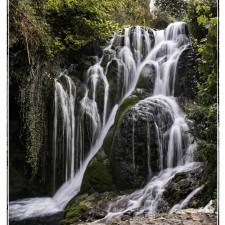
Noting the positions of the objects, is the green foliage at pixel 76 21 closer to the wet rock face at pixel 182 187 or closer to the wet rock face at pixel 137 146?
the wet rock face at pixel 137 146

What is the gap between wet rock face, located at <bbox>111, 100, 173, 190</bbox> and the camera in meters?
5.36

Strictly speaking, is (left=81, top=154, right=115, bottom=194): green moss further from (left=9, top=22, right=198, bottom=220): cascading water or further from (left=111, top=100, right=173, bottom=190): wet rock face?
(left=9, top=22, right=198, bottom=220): cascading water

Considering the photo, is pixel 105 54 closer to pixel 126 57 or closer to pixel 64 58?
pixel 126 57

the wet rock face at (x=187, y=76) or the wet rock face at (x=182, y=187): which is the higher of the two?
the wet rock face at (x=187, y=76)

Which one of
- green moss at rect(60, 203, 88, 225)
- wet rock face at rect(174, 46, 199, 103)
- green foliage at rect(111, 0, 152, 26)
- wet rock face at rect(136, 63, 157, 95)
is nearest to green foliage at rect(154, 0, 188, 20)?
green foliage at rect(111, 0, 152, 26)

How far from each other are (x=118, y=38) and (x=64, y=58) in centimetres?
175

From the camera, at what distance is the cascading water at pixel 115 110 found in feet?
17.2

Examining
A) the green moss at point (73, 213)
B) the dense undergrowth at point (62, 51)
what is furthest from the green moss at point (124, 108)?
the green moss at point (73, 213)

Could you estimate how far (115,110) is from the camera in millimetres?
6918

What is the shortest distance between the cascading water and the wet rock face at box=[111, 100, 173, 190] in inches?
2.1

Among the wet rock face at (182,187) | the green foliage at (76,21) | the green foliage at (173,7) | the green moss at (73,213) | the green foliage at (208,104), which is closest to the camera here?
the green foliage at (208,104)

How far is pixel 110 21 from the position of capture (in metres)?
8.06

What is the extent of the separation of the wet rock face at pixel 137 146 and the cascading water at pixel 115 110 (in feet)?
0.17

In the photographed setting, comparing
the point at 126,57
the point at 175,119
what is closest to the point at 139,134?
the point at 175,119
